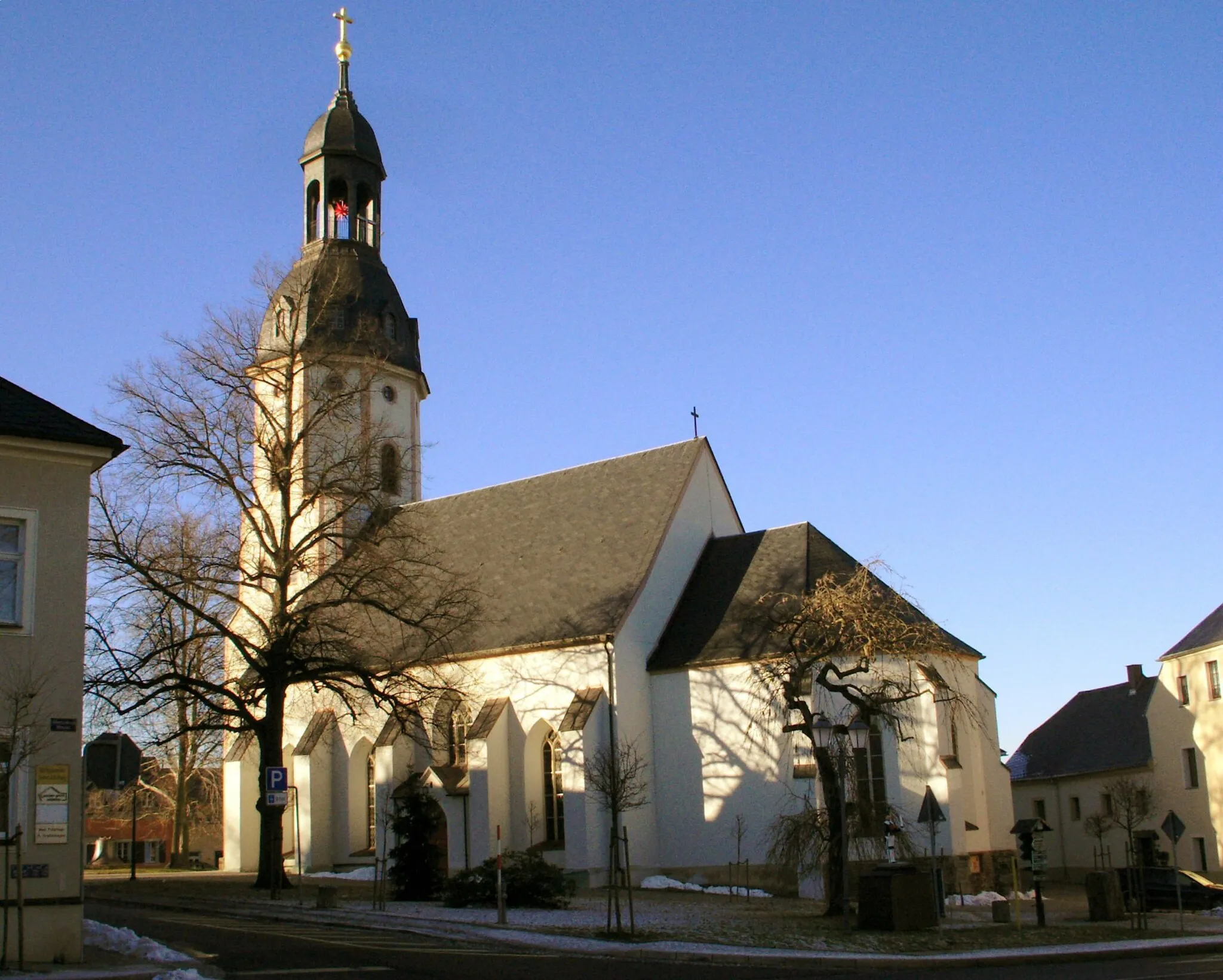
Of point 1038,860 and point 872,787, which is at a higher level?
point 872,787

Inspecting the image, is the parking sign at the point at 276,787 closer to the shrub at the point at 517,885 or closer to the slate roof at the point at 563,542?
the shrub at the point at 517,885

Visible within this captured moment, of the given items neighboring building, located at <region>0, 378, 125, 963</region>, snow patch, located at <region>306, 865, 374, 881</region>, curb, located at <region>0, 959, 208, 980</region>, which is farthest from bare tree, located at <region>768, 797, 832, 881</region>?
snow patch, located at <region>306, 865, 374, 881</region>

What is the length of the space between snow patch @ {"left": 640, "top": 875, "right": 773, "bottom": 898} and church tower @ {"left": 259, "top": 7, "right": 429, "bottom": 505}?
42.3ft

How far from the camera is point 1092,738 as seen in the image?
47281 mm

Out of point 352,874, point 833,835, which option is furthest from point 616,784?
point 352,874

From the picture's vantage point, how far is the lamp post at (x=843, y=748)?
20031 mm

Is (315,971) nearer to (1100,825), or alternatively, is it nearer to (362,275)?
(362,275)

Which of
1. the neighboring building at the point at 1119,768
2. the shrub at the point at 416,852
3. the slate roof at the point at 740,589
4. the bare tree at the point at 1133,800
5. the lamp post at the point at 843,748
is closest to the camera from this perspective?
the lamp post at the point at 843,748

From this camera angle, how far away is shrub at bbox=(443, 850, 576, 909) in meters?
23.3

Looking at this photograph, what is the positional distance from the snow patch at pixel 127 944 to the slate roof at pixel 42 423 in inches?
233

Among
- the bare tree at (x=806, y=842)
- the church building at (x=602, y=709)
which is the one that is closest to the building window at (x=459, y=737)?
the church building at (x=602, y=709)

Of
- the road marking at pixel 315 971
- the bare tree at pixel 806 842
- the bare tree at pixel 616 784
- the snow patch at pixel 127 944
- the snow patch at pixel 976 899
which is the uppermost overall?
the bare tree at pixel 616 784

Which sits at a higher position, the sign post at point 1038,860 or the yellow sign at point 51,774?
the yellow sign at point 51,774

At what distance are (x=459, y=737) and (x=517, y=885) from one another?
33.4 feet
